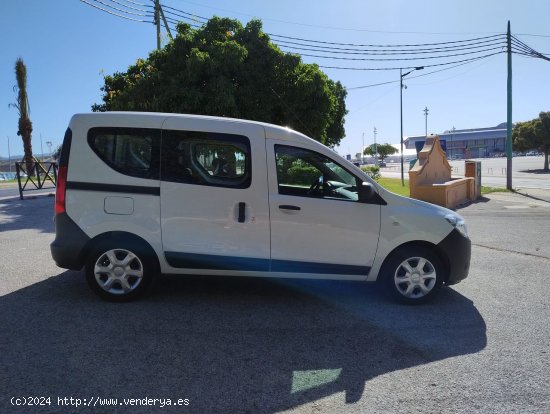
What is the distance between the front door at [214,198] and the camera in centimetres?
454

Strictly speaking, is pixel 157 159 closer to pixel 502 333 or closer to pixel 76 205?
pixel 76 205

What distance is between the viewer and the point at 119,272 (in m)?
4.63

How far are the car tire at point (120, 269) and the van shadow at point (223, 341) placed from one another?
16 centimetres

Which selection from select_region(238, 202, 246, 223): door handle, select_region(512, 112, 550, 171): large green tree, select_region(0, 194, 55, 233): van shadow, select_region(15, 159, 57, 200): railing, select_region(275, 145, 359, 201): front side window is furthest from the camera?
select_region(512, 112, 550, 171): large green tree

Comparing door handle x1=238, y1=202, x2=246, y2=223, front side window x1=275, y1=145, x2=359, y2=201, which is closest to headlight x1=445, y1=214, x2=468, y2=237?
front side window x1=275, y1=145, x2=359, y2=201

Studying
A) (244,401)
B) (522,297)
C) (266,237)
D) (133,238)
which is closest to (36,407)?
(244,401)

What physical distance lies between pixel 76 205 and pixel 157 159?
3.13 feet

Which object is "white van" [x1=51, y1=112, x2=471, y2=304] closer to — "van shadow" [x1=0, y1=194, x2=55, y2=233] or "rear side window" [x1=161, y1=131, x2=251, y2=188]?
"rear side window" [x1=161, y1=131, x2=251, y2=188]

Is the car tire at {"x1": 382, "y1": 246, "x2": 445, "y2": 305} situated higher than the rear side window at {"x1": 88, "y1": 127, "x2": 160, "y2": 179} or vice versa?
the rear side window at {"x1": 88, "y1": 127, "x2": 160, "y2": 179}

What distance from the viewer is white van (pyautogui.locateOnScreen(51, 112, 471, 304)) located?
454 centimetres

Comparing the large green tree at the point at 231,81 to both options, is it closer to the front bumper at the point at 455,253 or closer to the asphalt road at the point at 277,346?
the asphalt road at the point at 277,346

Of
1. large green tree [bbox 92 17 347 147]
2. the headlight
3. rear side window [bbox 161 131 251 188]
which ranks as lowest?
the headlight

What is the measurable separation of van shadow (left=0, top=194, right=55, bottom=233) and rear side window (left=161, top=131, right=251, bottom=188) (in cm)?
648

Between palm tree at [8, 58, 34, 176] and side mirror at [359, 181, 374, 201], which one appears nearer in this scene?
side mirror at [359, 181, 374, 201]
